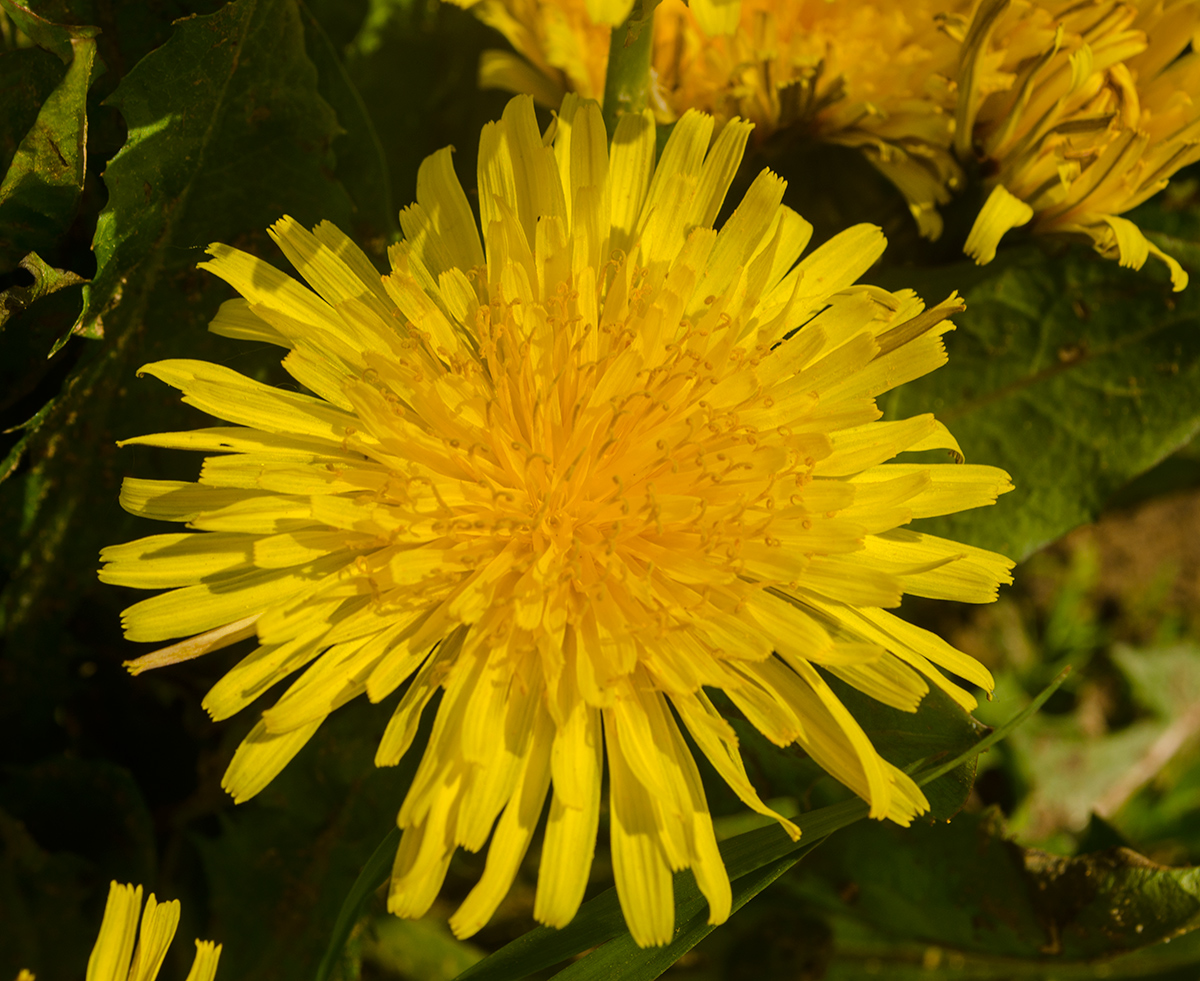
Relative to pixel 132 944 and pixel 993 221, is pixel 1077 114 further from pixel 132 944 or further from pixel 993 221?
pixel 132 944

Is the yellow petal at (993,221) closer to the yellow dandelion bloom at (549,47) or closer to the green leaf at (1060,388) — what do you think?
the green leaf at (1060,388)

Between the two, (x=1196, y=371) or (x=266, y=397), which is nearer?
(x=266, y=397)

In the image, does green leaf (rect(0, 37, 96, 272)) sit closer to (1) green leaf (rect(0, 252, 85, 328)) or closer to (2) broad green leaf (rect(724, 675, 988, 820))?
(1) green leaf (rect(0, 252, 85, 328))

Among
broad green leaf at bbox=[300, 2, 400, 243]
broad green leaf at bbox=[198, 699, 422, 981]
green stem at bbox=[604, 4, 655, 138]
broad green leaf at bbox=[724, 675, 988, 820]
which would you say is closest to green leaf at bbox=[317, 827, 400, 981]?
broad green leaf at bbox=[198, 699, 422, 981]

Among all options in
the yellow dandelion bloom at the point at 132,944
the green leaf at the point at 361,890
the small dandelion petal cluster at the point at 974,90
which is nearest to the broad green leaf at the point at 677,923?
the green leaf at the point at 361,890

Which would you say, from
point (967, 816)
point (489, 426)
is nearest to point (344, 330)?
point (489, 426)

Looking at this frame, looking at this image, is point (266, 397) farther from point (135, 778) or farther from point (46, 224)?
point (135, 778)

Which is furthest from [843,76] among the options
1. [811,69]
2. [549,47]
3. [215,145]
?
[215,145]
